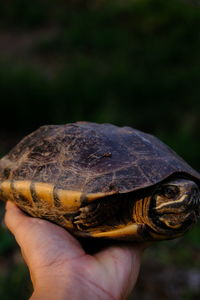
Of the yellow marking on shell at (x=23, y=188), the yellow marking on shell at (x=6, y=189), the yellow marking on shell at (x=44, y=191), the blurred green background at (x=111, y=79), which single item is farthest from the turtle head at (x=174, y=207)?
the blurred green background at (x=111, y=79)

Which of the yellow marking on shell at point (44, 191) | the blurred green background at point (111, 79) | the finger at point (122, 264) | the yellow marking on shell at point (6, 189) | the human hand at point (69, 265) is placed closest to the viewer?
the human hand at point (69, 265)

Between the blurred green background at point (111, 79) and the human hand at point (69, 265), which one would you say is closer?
the human hand at point (69, 265)

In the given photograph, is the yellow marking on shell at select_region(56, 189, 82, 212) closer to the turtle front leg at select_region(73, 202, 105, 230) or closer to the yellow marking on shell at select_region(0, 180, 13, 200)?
the turtle front leg at select_region(73, 202, 105, 230)

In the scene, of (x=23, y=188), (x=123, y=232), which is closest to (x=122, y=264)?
(x=123, y=232)

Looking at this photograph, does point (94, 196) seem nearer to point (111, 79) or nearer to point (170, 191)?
point (170, 191)

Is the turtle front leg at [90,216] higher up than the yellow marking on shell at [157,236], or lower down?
higher up

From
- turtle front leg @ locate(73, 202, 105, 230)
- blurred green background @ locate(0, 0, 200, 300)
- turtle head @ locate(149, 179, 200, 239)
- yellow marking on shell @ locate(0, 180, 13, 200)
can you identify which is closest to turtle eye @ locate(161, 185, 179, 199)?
turtle head @ locate(149, 179, 200, 239)

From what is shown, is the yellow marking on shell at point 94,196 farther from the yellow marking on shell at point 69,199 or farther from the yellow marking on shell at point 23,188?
the yellow marking on shell at point 23,188

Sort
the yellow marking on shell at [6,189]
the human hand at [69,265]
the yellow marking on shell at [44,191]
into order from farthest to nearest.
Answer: the yellow marking on shell at [6,189], the yellow marking on shell at [44,191], the human hand at [69,265]
